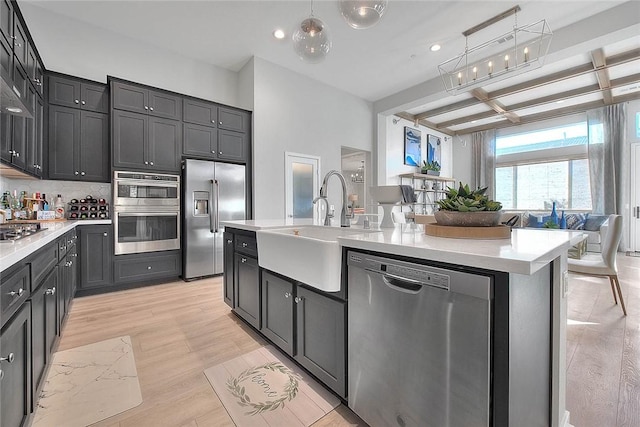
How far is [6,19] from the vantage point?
211 cm

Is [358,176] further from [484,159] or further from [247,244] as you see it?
[247,244]

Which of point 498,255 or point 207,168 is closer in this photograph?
point 498,255

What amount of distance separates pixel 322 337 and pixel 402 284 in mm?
649

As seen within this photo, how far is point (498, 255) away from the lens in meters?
0.83

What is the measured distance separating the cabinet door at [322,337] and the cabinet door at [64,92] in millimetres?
3691

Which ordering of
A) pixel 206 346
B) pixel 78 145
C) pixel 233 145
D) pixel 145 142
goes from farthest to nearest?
1. pixel 233 145
2. pixel 145 142
3. pixel 78 145
4. pixel 206 346

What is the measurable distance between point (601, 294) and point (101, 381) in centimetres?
485

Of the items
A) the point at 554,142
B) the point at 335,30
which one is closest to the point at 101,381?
the point at 335,30

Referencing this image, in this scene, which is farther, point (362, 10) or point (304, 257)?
point (362, 10)

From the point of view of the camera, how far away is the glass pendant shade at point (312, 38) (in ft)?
7.18

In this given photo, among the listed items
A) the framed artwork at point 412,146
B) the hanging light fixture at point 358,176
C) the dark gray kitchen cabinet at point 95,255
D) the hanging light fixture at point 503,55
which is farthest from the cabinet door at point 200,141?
the framed artwork at point 412,146

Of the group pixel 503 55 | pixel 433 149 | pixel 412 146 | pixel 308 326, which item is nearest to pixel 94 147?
pixel 308 326

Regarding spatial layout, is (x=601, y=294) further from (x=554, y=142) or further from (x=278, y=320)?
(x=554, y=142)

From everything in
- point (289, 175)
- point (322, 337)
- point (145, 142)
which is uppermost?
point (145, 142)
